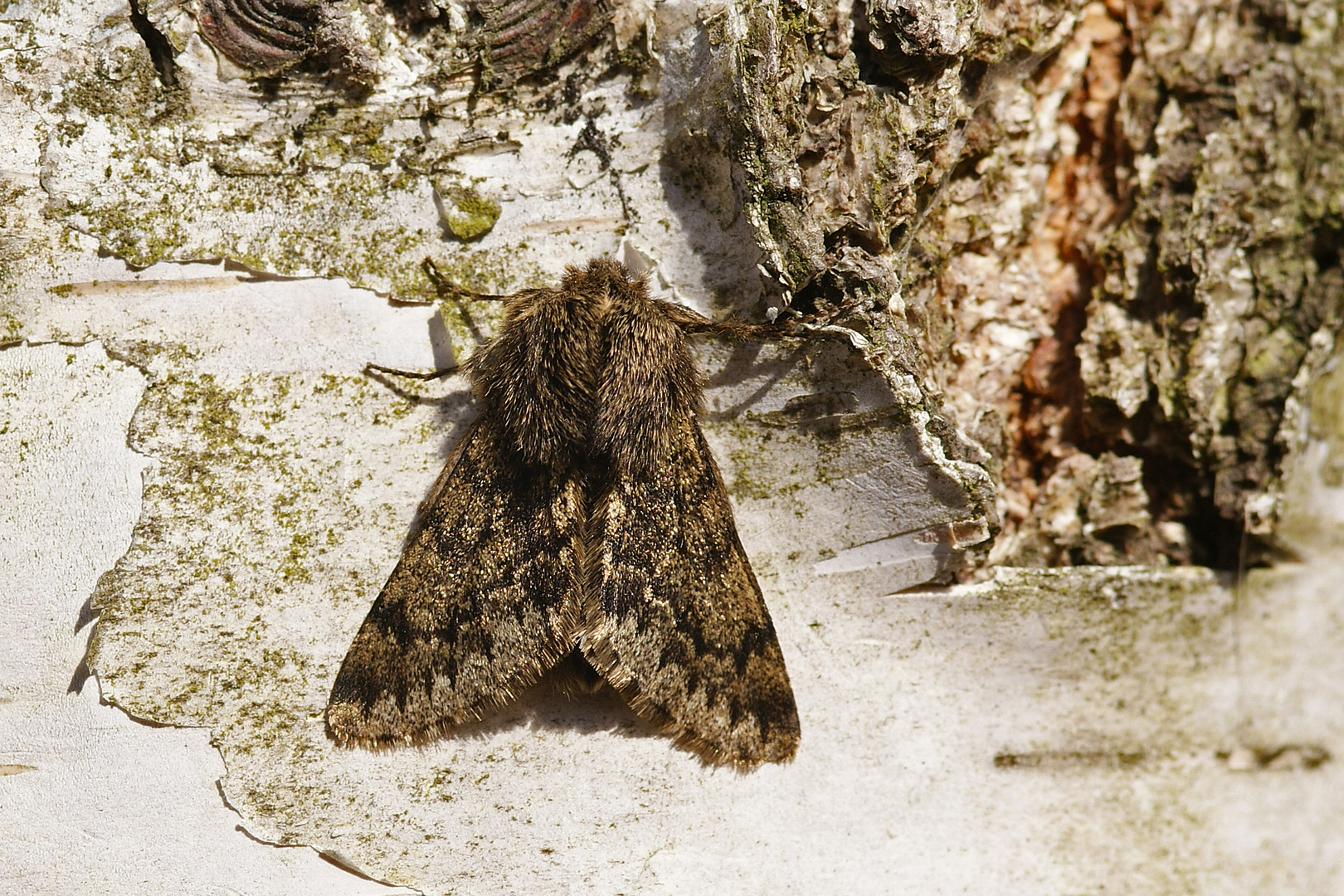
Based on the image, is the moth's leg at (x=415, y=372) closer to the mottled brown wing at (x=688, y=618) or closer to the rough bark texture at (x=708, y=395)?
the rough bark texture at (x=708, y=395)

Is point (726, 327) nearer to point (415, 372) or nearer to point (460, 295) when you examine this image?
point (460, 295)

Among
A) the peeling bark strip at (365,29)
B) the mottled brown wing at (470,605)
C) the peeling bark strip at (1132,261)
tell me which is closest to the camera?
the peeling bark strip at (365,29)

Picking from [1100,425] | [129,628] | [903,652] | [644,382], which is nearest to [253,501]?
[129,628]

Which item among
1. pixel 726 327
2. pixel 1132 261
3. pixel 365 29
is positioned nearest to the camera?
pixel 365 29

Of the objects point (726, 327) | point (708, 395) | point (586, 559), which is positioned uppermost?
point (726, 327)

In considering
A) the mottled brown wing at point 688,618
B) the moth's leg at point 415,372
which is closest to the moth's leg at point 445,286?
the moth's leg at point 415,372

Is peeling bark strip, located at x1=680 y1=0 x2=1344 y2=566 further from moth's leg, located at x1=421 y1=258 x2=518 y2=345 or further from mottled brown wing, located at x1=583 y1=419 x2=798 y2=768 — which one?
moth's leg, located at x1=421 y1=258 x2=518 y2=345

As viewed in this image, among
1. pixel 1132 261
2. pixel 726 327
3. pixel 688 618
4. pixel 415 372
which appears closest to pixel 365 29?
pixel 415 372
